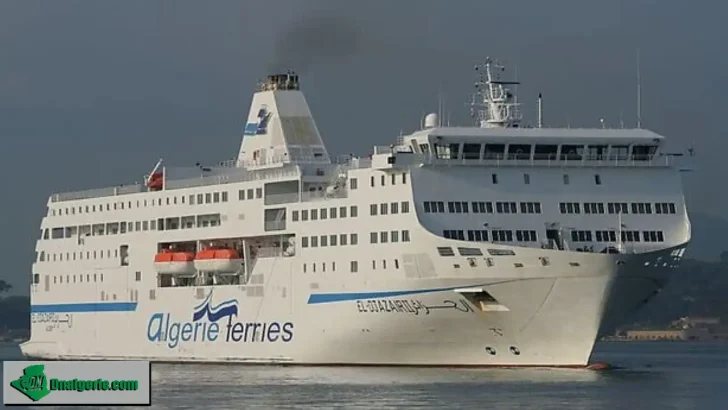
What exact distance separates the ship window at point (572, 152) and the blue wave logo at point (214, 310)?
42.5ft

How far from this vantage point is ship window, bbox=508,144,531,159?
2502 inches

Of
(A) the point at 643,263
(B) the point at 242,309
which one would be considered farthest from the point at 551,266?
(B) the point at 242,309

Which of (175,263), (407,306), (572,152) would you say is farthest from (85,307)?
(572,152)

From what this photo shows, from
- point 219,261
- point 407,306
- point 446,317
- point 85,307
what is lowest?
point 85,307

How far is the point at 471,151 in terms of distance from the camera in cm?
6334

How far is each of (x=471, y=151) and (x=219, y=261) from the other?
37.1 ft

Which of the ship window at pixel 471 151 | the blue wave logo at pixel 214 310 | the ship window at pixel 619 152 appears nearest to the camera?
the ship window at pixel 471 151

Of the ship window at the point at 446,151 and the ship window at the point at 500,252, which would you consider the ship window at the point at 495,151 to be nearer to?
the ship window at the point at 446,151

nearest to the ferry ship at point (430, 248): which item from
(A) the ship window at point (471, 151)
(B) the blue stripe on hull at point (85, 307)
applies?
(A) the ship window at point (471, 151)

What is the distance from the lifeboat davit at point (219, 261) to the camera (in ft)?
229

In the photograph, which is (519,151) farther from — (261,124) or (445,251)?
(261,124)

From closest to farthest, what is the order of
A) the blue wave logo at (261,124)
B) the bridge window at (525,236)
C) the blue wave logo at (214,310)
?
the bridge window at (525,236) < the blue wave logo at (214,310) < the blue wave logo at (261,124)

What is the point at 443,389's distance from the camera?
56281 mm

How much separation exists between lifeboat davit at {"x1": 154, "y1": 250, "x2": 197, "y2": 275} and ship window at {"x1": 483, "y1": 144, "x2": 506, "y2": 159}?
1337cm
